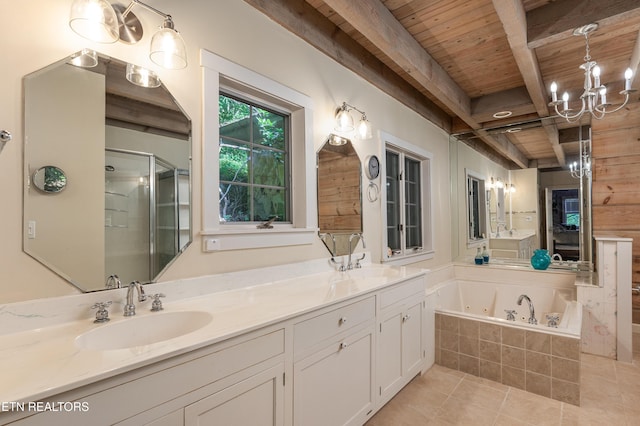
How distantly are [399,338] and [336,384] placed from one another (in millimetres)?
711

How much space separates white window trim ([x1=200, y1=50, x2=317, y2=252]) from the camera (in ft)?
5.38

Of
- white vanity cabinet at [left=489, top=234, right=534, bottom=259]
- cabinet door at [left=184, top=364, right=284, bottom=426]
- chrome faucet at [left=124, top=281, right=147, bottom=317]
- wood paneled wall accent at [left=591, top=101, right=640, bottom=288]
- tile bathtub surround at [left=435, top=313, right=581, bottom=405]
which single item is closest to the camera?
cabinet door at [left=184, top=364, right=284, bottom=426]

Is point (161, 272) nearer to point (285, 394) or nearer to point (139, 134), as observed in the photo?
point (139, 134)

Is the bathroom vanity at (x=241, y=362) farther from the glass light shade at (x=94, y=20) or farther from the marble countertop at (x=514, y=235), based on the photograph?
the marble countertop at (x=514, y=235)

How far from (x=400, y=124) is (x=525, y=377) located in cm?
239

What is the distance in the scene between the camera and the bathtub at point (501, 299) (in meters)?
3.29

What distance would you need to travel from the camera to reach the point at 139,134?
1.43m

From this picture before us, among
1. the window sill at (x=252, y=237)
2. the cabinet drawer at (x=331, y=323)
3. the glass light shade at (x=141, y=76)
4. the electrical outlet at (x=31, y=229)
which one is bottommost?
the cabinet drawer at (x=331, y=323)

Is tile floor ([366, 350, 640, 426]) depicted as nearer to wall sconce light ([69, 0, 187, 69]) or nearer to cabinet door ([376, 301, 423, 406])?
cabinet door ([376, 301, 423, 406])

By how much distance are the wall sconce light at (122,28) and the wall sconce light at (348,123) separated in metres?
1.26

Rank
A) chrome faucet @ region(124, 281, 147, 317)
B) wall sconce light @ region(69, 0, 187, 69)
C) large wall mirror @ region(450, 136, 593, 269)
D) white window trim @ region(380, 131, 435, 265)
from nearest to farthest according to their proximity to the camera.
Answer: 1. wall sconce light @ region(69, 0, 187, 69)
2. chrome faucet @ region(124, 281, 147, 317)
3. white window trim @ region(380, 131, 435, 265)
4. large wall mirror @ region(450, 136, 593, 269)

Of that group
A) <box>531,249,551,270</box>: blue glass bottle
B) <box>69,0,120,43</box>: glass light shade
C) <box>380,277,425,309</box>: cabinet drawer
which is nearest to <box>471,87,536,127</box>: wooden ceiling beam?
<box>531,249,551,270</box>: blue glass bottle

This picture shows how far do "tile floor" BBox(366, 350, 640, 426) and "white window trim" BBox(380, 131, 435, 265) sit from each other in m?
1.03

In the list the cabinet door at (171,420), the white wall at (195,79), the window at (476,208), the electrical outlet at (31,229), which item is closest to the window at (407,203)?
the white wall at (195,79)
